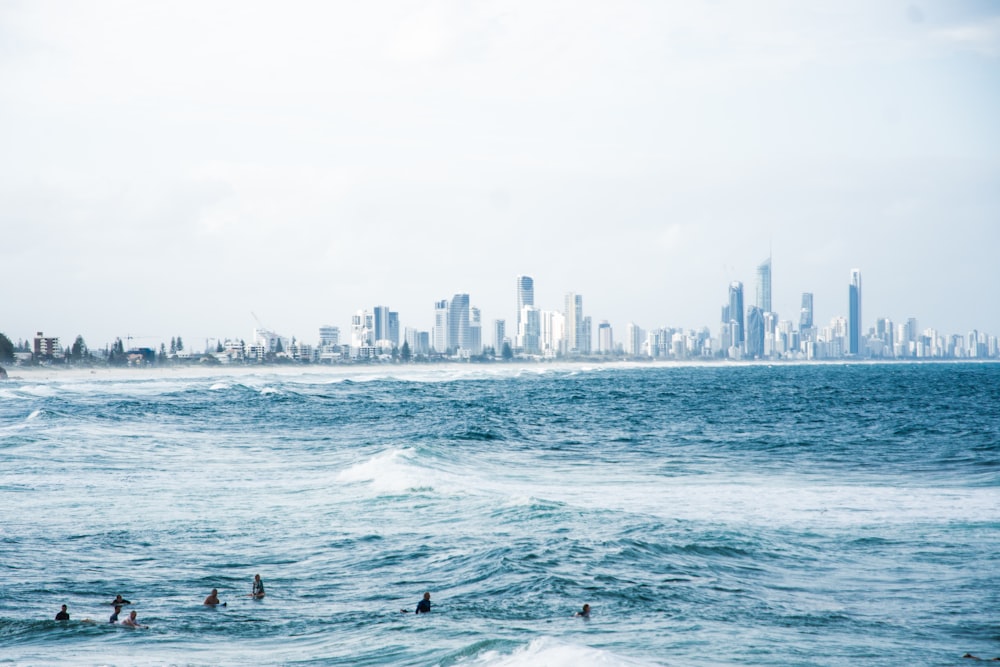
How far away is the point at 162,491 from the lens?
31578 millimetres

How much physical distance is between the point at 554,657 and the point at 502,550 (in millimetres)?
8002

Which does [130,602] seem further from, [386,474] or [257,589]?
[386,474]

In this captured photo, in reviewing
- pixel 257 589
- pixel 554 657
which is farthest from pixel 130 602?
→ pixel 554 657

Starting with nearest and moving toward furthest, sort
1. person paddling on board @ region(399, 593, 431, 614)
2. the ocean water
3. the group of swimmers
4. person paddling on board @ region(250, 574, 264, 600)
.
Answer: the ocean water, the group of swimmers, person paddling on board @ region(399, 593, 431, 614), person paddling on board @ region(250, 574, 264, 600)

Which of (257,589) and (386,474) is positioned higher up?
(386,474)

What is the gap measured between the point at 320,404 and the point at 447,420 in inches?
907

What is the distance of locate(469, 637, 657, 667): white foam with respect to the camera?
46.3 feet

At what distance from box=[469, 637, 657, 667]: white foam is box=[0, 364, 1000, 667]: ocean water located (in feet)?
0.17

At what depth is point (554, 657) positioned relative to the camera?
14305 mm

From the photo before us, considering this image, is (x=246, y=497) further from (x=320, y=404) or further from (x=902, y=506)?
(x=320, y=404)

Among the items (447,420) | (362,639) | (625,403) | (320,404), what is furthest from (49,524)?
(625,403)

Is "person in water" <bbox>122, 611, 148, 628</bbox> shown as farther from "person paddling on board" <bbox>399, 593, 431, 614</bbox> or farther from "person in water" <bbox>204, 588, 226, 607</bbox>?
"person paddling on board" <bbox>399, 593, 431, 614</bbox>

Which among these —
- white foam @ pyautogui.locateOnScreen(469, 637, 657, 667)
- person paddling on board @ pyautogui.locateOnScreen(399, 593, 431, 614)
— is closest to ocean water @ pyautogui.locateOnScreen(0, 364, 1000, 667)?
white foam @ pyautogui.locateOnScreen(469, 637, 657, 667)

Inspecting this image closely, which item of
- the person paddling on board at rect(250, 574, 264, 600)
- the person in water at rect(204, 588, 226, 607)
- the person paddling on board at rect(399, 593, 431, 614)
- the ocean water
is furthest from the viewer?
the person paddling on board at rect(250, 574, 264, 600)
